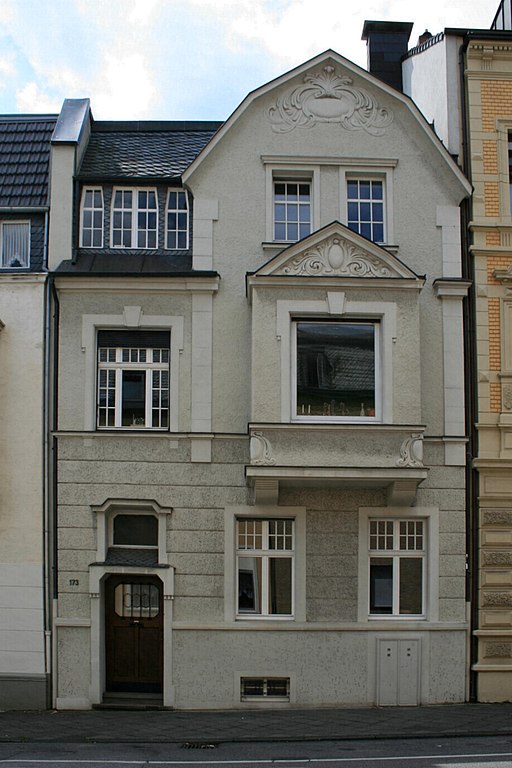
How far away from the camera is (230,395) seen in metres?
16.8

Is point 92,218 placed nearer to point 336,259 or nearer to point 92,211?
point 92,211

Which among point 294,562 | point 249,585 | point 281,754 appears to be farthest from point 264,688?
point 281,754

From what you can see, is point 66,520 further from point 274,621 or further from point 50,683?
point 274,621

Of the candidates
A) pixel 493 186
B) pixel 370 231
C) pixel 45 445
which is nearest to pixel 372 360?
pixel 370 231

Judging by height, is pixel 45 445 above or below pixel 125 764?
above

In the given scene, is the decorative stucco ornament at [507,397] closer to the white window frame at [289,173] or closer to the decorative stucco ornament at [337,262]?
the decorative stucco ornament at [337,262]

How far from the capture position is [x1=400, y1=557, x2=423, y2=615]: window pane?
16.7 meters

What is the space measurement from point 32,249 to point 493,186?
8.77m

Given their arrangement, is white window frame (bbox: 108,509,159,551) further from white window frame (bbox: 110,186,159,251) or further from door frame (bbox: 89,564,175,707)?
white window frame (bbox: 110,186,159,251)

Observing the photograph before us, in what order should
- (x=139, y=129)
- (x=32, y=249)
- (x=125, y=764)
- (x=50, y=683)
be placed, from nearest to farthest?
(x=125, y=764) → (x=50, y=683) → (x=32, y=249) → (x=139, y=129)

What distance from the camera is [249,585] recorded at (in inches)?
657

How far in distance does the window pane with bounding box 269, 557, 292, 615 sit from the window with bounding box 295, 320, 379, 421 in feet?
8.85

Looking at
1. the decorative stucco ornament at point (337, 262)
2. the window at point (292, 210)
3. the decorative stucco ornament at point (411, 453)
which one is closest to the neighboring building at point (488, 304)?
the decorative stucco ornament at point (411, 453)

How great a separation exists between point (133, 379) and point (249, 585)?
4.29 metres
